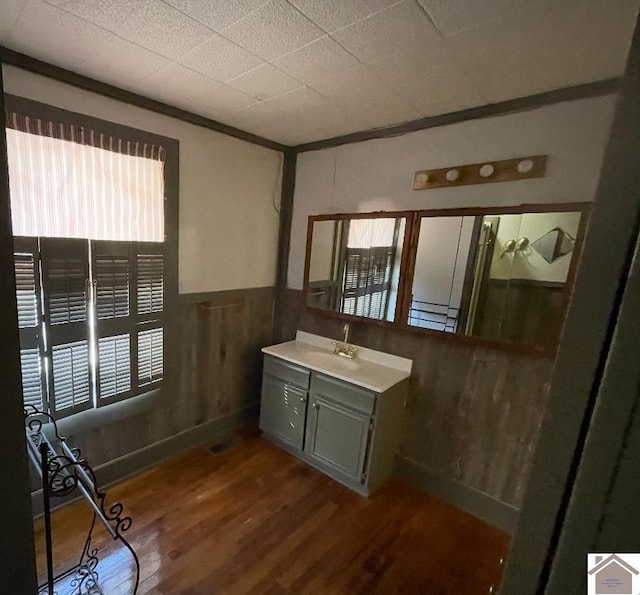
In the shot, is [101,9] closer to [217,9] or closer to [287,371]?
[217,9]

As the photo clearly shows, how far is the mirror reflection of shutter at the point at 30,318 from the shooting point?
1.60 metres

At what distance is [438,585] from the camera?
5.39ft

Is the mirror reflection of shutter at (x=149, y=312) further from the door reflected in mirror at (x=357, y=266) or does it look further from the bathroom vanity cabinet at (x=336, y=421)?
the door reflected in mirror at (x=357, y=266)

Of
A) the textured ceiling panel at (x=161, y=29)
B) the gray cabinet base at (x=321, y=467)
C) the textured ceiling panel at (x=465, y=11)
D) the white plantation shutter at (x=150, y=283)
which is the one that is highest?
the textured ceiling panel at (x=465, y=11)

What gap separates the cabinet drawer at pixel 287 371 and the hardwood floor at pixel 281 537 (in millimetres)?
651

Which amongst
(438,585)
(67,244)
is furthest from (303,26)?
(438,585)

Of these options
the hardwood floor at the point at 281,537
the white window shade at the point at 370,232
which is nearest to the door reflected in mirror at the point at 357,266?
the white window shade at the point at 370,232

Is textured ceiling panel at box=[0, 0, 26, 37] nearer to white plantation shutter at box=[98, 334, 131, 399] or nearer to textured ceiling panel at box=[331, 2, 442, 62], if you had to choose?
textured ceiling panel at box=[331, 2, 442, 62]

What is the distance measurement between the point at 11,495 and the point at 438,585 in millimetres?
1935

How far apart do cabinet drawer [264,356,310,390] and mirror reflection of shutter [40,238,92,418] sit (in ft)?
3.91

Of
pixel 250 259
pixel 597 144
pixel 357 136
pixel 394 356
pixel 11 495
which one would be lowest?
pixel 394 356

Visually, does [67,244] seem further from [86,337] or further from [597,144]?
[597,144]

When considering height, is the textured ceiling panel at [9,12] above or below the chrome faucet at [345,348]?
above

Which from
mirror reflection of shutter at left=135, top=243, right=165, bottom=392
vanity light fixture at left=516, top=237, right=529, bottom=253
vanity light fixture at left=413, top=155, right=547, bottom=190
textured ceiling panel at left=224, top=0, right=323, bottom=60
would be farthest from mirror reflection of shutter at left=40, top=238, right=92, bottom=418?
vanity light fixture at left=516, top=237, right=529, bottom=253
